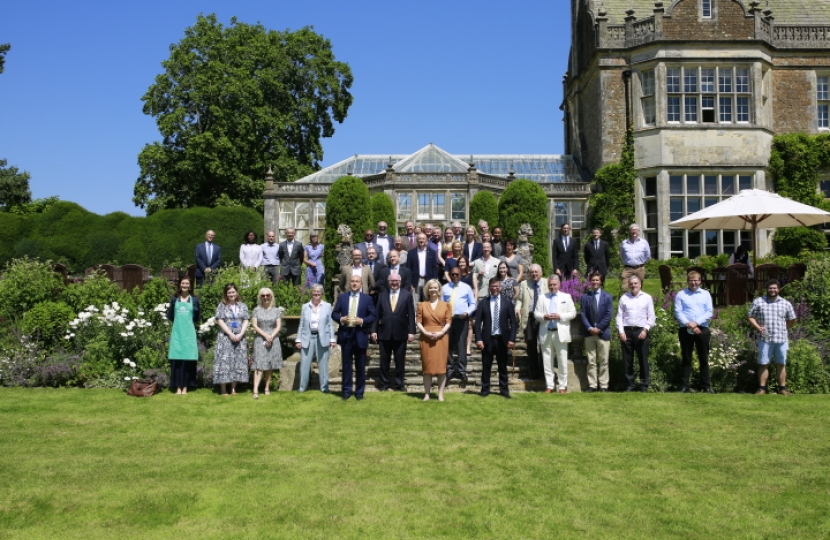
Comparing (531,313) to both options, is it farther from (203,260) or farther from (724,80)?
(724,80)

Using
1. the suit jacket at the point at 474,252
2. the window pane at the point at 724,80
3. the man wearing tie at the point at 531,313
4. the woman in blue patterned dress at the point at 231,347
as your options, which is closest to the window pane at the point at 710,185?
the window pane at the point at 724,80

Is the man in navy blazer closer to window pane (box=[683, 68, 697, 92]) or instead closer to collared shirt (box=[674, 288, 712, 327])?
collared shirt (box=[674, 288, 712, 327])

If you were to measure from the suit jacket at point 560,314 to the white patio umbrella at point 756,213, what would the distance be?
5.25m

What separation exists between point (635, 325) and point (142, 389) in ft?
22.8

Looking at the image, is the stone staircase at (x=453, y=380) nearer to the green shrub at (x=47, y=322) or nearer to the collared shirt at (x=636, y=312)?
the collared shirt at (x=636, y=312)

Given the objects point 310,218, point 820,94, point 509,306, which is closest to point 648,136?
point 820,94

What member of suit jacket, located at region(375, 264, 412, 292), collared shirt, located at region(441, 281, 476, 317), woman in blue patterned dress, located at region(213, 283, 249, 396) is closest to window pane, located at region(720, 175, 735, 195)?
suit jacket, located at region(375, 264, 412, 292)

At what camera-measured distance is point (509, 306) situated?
10117 mm

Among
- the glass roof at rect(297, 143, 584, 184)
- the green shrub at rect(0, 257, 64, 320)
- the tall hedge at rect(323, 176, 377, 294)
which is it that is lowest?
the green shrub at rect(0, 257, 64, 320)

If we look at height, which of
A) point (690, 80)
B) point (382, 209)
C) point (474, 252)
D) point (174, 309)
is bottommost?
point (174, 309)

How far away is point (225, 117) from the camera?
32812 mm

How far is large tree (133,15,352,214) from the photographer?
108ft

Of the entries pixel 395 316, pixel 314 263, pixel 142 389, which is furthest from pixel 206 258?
pixel 395 316

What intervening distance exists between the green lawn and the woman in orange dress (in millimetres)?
384
